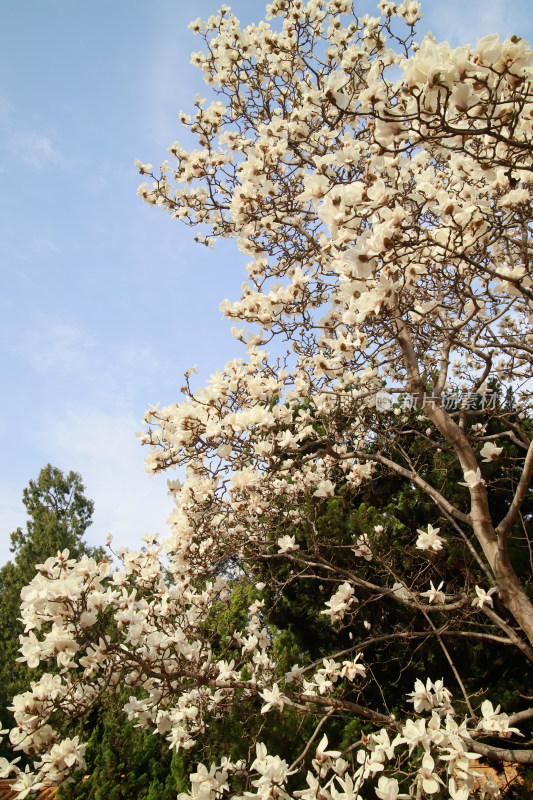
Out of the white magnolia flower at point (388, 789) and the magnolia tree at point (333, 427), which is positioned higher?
the magnolia tree at point (333, 427)

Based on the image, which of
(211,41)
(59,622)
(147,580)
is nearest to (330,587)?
(147,580)

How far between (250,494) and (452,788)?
4.99ft

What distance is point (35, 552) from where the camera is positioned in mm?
13078

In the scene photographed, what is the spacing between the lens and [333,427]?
3408 millimetres

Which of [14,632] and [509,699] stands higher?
[14,632]

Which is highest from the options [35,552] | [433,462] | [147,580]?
[35,552]

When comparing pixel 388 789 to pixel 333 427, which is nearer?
pixel 388 789

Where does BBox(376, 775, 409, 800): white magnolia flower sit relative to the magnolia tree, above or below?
below

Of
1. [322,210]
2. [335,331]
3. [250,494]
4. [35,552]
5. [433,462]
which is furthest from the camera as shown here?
[35,552]

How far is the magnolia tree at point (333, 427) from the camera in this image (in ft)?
5.81

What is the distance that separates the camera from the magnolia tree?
5.81 feet

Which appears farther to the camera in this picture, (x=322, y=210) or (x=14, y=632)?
(x=14, y=632)

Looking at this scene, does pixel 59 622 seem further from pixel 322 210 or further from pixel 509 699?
pixel 509 699

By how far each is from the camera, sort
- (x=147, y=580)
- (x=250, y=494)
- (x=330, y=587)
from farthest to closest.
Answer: (x=330, y=587) → (x=147, y=580) → (x=250, y=494)
